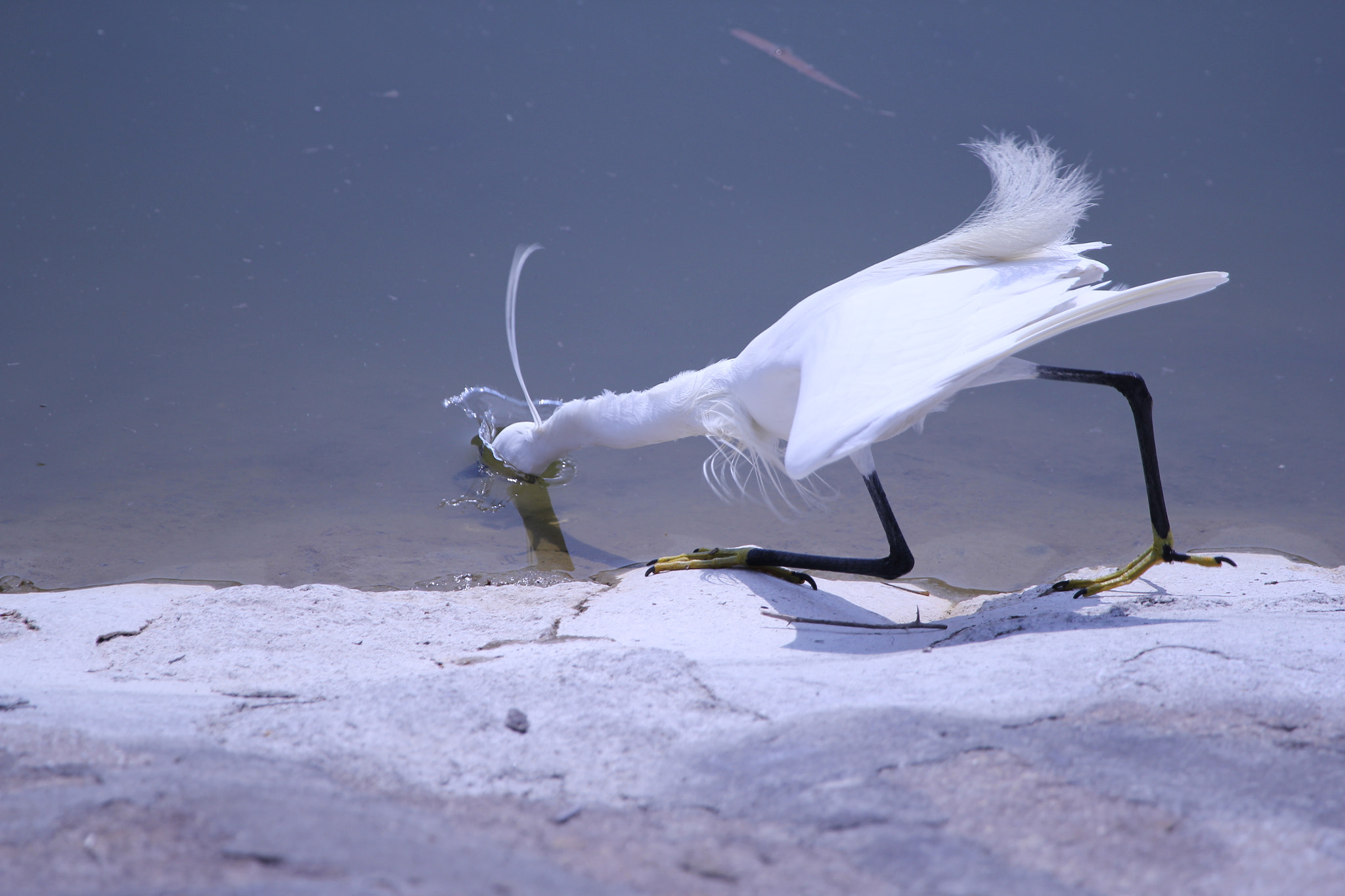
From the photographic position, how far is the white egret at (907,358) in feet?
7.38

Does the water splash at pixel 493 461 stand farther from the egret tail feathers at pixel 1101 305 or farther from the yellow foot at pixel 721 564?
the egret tail feathers at pixel 1101 305

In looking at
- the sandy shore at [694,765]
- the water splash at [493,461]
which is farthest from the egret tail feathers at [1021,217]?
the water splash at [493,461]

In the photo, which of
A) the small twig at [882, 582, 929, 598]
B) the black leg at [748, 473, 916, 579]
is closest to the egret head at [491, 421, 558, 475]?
the black leg at [748, 473, 916, 579]

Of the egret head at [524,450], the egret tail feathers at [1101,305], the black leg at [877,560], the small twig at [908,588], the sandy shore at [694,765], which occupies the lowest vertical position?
the sandy shore at [694,765]

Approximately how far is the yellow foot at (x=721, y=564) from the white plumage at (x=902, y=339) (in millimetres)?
470

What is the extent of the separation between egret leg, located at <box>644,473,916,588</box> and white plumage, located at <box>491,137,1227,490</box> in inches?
7.6

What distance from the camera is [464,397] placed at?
4.84 metres

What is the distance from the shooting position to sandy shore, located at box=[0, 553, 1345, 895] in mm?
1016

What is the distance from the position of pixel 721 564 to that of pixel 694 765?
1.78 meters

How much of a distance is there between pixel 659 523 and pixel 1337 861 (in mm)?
3176

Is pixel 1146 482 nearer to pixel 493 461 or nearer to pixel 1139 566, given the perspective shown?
pixel 1139 566

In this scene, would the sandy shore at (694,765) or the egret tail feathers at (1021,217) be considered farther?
the egret tail feathers at (1021,217)

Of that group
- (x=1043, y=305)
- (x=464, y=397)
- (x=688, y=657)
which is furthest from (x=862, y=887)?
(x=464, y=397)

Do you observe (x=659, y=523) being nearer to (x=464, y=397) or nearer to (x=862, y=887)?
(x=464, y=397)
